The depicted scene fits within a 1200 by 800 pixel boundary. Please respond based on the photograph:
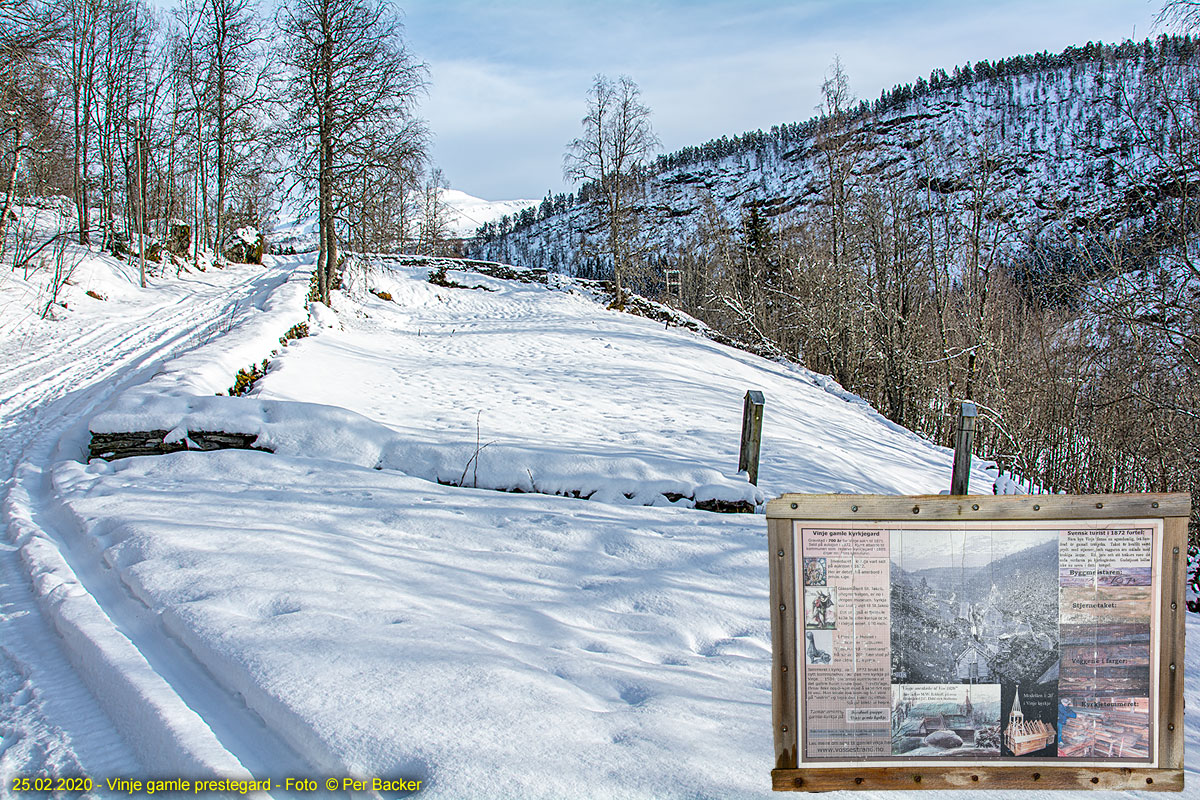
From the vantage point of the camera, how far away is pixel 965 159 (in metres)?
16.9

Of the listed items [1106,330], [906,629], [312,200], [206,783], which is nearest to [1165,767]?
[906,629]

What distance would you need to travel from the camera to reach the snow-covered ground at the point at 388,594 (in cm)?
231

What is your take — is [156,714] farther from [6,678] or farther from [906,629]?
[906,629]

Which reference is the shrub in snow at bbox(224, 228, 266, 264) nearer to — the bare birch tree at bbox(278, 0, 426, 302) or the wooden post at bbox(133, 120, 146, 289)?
the wooden post at bbox(133, 120, 146, 289)

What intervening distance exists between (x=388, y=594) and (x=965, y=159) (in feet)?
58.5

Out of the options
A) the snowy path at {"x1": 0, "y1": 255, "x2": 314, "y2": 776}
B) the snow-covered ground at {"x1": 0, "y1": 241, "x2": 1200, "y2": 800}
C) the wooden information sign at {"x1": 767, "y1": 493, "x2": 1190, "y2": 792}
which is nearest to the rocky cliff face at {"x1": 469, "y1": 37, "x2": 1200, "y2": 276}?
the snow-covered ground at {"x1": 0, "y1": 241, "x2": 1200, "y2": 800}

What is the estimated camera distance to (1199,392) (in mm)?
9398

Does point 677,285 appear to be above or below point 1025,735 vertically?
above

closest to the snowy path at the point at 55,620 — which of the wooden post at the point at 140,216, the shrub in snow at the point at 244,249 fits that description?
the wooden post at the point at 140,216

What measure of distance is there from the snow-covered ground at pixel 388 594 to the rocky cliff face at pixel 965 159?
5.38 m

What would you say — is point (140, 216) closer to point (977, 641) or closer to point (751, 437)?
point (751, 437)

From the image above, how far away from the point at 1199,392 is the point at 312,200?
52.3ft

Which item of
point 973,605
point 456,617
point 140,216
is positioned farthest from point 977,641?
point 140,216

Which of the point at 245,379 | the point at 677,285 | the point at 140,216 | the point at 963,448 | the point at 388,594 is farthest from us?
the point at 677,285
